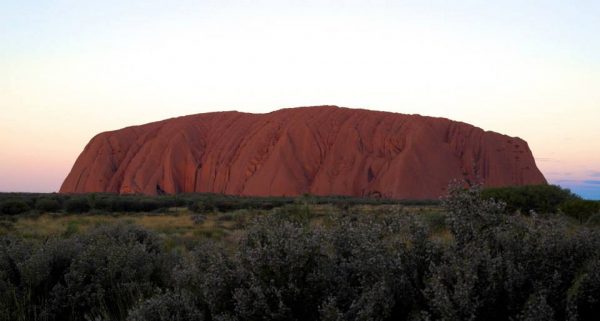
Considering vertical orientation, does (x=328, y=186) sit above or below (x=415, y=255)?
below

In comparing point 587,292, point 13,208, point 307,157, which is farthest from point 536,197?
point 307,157

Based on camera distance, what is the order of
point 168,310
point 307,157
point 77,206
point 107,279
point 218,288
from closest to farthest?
point 218,288
point 168,310
point 107,279
point 77,206
point 307,157

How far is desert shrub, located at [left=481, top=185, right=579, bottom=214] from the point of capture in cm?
2300

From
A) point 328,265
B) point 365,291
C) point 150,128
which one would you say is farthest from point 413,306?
point 150,128

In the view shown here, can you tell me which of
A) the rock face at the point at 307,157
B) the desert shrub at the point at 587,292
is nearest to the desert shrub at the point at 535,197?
the desert shrub at the point at 587,292

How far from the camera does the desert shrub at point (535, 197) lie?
23000 millimetres

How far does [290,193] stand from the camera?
66562 millimetres

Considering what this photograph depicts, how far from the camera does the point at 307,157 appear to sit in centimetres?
7031

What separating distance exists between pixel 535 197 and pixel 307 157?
4742cm

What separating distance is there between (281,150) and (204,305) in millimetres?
64984

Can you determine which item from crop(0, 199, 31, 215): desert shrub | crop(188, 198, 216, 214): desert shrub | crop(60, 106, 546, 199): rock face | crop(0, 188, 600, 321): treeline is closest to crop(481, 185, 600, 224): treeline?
crop(0, 188, 600, 321): treeline

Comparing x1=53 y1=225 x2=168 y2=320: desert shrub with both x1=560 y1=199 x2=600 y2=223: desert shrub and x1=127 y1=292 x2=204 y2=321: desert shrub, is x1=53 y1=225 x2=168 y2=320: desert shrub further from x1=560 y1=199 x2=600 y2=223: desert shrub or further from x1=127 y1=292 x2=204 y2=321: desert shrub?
x1=560 y1=199 x2=600 y2=223: desert shrub

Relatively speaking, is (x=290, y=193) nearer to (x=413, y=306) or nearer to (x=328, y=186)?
(x=328, y=186)

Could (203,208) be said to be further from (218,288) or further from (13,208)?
(218,288)
